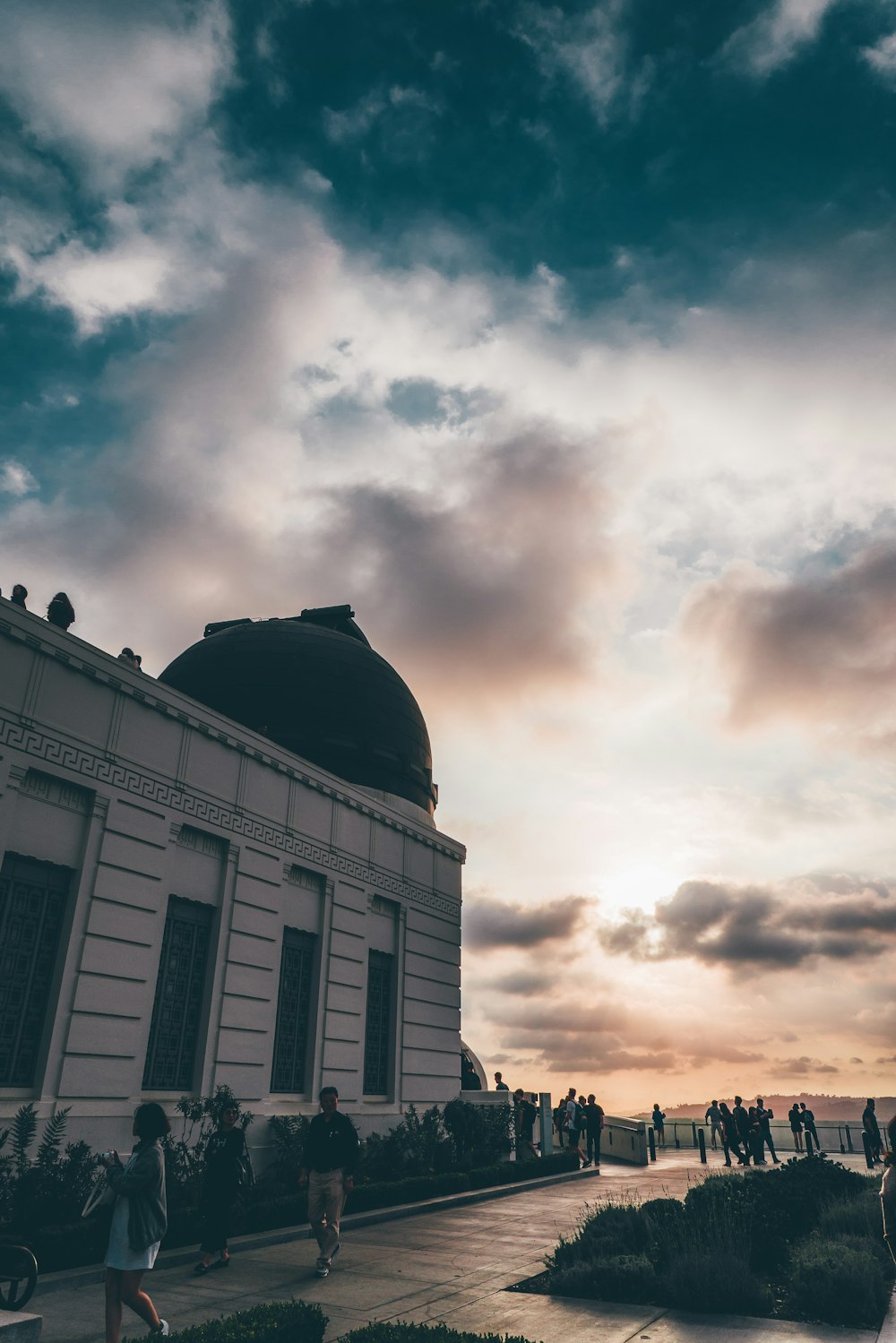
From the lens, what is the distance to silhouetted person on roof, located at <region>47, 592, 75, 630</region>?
576 inches

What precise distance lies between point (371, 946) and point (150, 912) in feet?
23.8

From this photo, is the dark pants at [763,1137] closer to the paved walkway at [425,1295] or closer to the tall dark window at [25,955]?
the paved walkway at [425,1295]

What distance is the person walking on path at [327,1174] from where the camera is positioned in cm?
1004

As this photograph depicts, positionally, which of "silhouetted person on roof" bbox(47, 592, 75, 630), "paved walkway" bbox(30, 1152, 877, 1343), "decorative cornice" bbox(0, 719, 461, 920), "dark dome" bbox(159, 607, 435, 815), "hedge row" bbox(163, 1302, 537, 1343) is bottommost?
"paved walkway" bbox(30, 1152, 877, 1343)

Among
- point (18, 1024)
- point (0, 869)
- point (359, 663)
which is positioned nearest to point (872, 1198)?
point (18, 1024)

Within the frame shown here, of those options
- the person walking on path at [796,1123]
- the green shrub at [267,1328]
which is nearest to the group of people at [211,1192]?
the green shrub at [267,1328]

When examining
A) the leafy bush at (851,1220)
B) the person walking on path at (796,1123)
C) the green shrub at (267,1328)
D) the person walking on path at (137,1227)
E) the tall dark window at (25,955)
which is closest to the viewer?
the green shrub at (267,1328)

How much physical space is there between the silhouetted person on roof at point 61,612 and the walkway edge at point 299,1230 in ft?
29.6

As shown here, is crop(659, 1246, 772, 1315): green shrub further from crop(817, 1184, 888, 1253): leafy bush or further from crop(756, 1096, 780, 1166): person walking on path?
crop(756, 1096, 780, 1166): person walking on path

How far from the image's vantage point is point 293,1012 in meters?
17.2

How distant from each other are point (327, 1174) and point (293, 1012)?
7.42 meters

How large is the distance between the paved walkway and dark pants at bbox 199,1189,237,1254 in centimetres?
32

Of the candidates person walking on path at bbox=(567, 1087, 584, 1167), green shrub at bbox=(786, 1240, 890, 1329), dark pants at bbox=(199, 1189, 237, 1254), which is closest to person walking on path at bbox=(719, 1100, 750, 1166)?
person walking on path at bbox=(567, 1087, 584, 1167)

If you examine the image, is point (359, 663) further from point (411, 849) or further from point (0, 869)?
point (0, 869)
